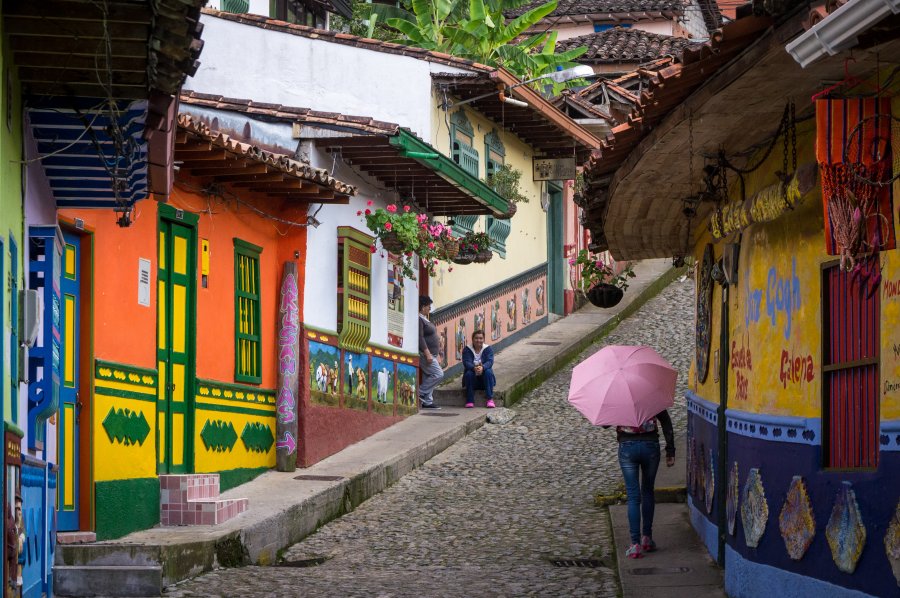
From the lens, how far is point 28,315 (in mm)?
8125

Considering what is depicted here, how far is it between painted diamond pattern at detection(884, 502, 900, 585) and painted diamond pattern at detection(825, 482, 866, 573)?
1.17 ft

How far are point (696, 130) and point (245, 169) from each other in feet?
18.5

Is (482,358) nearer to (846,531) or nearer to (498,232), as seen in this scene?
(498,232)

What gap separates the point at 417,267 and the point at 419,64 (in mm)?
2977

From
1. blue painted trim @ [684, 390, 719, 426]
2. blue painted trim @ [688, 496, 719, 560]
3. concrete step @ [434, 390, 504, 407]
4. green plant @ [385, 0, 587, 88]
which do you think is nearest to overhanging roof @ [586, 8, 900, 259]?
blue painted trim @ [684, 390, 719, 426]

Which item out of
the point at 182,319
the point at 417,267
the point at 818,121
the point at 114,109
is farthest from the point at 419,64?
the point at 818,121

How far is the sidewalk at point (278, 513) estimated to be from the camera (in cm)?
988

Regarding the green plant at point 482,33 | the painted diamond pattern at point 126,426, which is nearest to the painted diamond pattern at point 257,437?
the painted diamond pattern at point 126,426

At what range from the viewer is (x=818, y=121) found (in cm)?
652

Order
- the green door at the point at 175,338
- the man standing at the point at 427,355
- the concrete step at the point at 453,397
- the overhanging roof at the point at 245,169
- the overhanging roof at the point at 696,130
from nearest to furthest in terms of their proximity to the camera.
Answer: the overhanging roof at the point at 696,130, the overhanging roof at the point at 245,169, the green door at the point at 175,338, the man standing at the point at 427,355, the concrete step at the point at 453,397

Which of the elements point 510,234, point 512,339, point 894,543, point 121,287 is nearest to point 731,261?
point 894,543

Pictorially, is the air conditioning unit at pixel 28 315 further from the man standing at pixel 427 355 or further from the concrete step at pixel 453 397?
the concrete step at pixel 453 397

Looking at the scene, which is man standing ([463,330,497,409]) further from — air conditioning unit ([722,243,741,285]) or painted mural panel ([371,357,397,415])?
air conditioning unit ([722,243,741,285])

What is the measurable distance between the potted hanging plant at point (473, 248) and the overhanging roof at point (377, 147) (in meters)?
0.94
